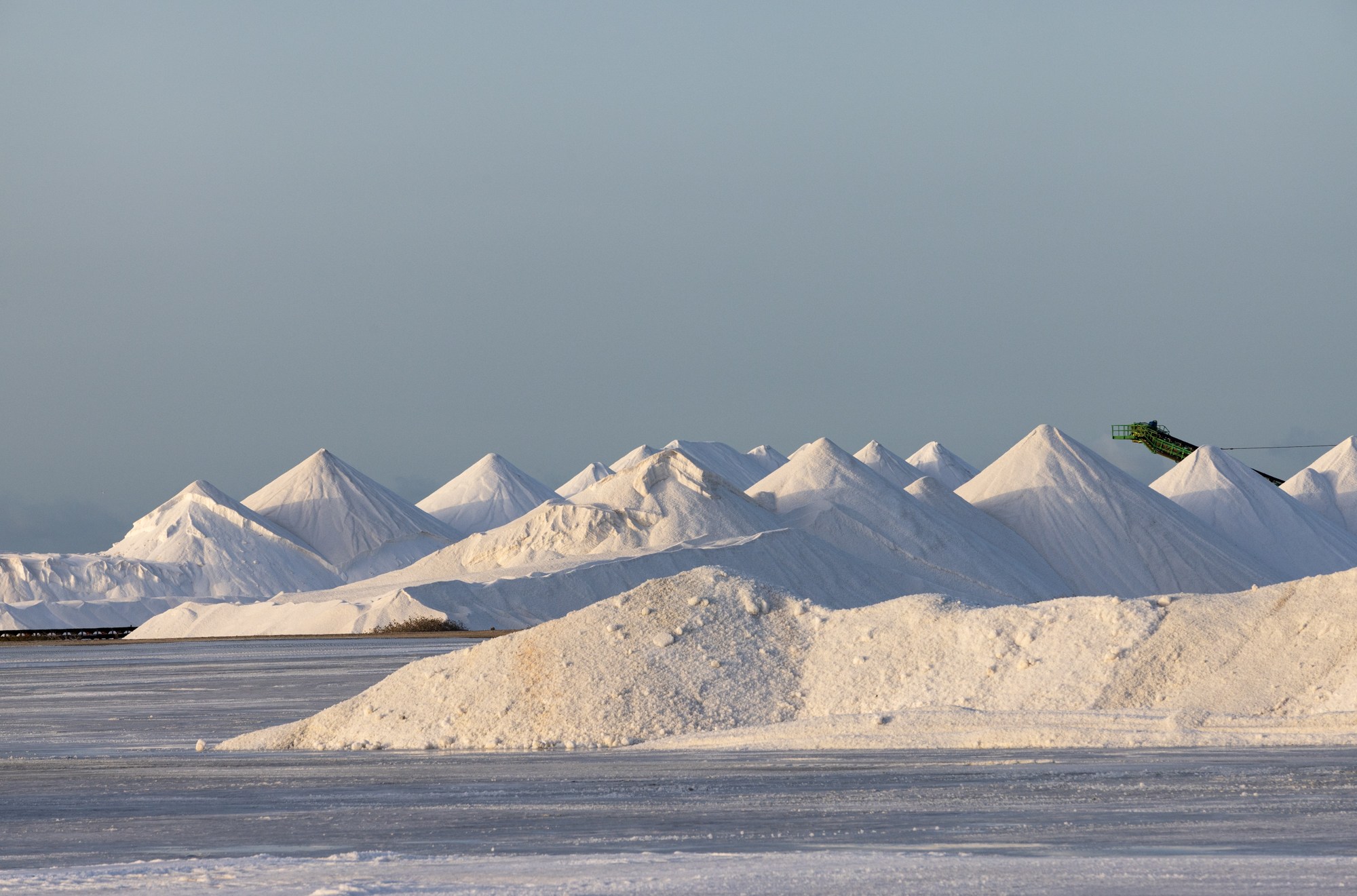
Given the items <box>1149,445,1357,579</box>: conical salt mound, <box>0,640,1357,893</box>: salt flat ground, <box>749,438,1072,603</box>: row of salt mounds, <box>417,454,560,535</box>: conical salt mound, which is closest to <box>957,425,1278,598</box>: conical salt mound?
<box>749,438,1072,603</box>: row of salt mounds

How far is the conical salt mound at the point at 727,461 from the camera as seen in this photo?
7188cm

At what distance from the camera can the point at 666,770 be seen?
11.5m

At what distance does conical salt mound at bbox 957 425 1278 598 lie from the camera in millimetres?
48312

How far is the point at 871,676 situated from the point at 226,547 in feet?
176

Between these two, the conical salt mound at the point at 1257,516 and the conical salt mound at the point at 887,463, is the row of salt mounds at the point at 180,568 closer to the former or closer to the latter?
the conical salt mound at the point at 887,463

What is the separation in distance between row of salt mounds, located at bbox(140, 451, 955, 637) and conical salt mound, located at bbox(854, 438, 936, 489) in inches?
480

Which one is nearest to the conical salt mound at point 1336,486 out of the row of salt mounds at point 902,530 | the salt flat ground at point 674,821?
the row of salt mounds at point 902,530

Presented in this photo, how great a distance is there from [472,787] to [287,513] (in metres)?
61.4

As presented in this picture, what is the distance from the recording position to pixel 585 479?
81250 millimetres

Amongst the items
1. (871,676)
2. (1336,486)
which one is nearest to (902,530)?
(1336,486)

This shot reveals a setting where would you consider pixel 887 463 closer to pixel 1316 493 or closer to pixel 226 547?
pixel 1316 493

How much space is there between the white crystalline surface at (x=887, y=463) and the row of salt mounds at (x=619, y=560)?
12212 millimetres

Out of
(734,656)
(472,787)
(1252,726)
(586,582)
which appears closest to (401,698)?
(734,656)

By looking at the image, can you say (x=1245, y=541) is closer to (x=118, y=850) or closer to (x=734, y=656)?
(x=734, y=656)
